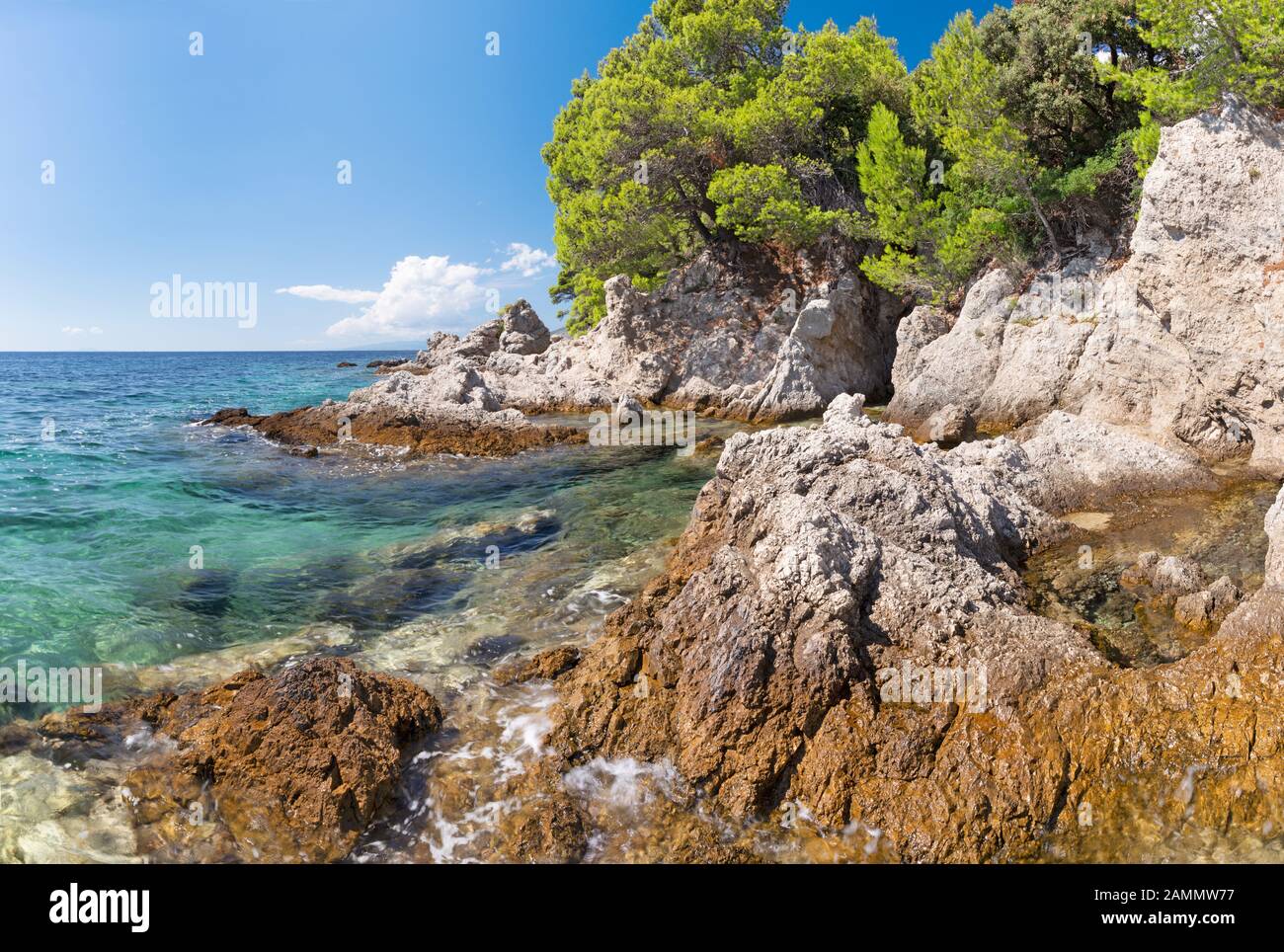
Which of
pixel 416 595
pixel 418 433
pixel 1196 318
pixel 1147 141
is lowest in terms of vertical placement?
pixel 416 595

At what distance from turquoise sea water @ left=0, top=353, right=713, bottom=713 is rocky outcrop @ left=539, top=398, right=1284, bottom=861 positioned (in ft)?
9.93

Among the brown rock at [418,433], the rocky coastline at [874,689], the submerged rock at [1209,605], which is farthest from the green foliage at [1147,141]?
the brown rock at [418,433]

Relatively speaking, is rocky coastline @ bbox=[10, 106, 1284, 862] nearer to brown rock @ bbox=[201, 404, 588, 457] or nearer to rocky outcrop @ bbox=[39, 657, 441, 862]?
rocky outcrop @ bbox=[39, 657, 441, 862]

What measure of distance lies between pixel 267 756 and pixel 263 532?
10449 mm

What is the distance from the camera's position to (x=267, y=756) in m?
6.43

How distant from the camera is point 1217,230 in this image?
1526cm

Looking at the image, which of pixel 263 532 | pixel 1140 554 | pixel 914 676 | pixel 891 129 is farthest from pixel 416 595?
pixel 891 129

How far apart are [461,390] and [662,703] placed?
79.1ft

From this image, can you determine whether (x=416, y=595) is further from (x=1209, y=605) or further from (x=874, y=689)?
(x=1209, y=605)

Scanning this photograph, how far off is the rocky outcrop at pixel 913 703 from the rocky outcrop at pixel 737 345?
20628 mm

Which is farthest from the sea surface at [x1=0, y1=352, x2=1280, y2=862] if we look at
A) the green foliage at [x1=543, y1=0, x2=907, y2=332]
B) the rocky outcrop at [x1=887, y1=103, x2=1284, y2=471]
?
the green foliage at [x1=543, y1=0, x2=907, y2=332]

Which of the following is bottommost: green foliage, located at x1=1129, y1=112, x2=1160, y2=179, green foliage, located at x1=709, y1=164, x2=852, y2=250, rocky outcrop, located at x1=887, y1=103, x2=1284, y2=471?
rocky outcrop, located at x1=887, y1=103, x2=1284, y2=471

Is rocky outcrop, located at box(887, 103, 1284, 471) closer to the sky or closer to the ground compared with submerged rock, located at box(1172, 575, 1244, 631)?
closer to the sky

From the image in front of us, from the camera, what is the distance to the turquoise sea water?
414 inches
